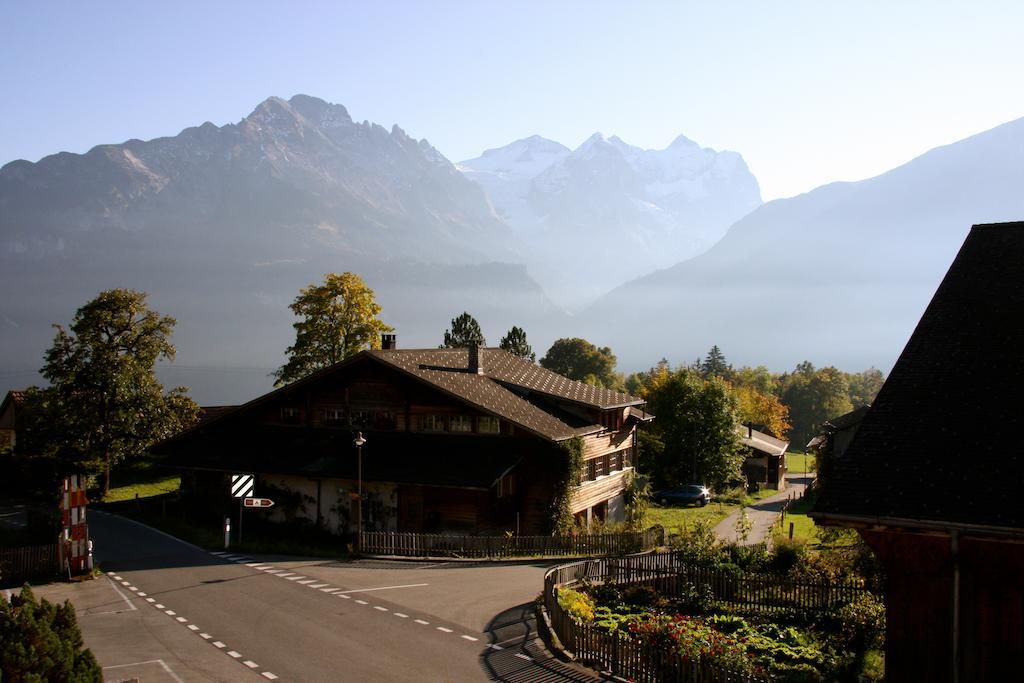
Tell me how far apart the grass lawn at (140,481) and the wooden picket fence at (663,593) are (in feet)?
107

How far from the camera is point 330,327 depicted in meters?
59.0

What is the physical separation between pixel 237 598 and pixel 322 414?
1727cm

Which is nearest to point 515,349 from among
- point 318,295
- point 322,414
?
point 318,295

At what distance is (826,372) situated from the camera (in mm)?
137000

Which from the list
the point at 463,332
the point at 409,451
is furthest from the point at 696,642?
the point at 463,332

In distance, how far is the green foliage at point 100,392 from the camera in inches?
1805

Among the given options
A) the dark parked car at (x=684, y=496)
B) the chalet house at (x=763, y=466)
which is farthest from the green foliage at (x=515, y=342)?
the dark parked car at (x=684, y=496)

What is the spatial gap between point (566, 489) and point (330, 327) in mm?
29282

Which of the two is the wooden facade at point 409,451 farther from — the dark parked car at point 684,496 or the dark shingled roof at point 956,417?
the dark shingled roof at point 956,417

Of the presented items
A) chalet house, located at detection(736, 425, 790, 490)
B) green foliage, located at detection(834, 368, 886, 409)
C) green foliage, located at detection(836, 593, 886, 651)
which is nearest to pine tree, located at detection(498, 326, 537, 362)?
chalet house, located at detection(736, 425, 790, 490)

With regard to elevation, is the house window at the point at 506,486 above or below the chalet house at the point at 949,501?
below

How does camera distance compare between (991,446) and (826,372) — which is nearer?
(991,446)

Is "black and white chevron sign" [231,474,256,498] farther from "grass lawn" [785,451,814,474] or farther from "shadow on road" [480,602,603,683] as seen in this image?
"grass lawn" [785,451,814,474]

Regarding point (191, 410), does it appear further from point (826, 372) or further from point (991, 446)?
point (826, 372)
